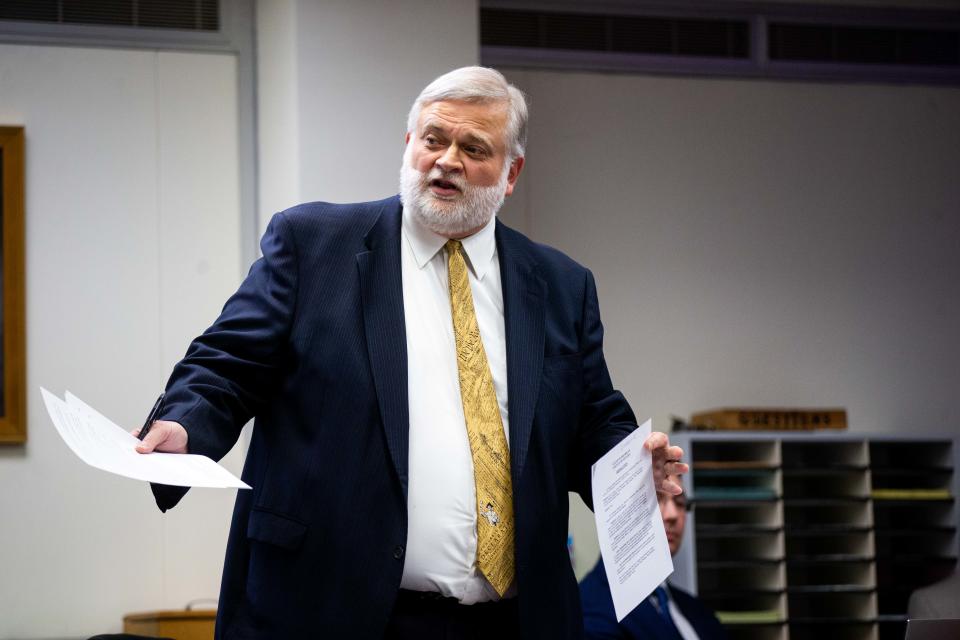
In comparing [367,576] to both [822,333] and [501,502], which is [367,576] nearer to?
[501,502]

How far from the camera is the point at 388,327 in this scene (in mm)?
1834

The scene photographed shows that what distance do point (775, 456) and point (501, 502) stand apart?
313cm

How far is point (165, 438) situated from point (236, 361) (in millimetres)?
208

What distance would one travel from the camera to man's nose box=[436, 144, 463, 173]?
1989 mm

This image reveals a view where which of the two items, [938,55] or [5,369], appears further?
[938,55]

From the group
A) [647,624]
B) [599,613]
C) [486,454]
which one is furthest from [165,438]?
[647,624]

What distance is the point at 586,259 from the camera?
5.11 m

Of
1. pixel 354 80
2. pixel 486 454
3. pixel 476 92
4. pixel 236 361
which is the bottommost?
pixel 486 454

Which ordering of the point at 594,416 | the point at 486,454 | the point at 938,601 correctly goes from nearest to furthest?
1. the point at 486,454
2. the point at 594,416
3. the point at 938,601

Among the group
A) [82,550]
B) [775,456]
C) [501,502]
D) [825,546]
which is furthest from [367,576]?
[825,546]

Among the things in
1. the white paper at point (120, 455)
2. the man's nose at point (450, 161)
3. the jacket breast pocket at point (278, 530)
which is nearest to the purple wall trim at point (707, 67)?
the man's nose at point (450, 161)

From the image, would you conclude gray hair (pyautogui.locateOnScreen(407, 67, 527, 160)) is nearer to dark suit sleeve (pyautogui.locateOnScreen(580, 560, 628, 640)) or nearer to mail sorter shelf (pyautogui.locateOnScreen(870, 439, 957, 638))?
dark suit sleeve (pyautogui.locateOnScreen(580, 560, 628, 640))

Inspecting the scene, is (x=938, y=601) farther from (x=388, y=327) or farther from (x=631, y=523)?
(x=388, y=327)

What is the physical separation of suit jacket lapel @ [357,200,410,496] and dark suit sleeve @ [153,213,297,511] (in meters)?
0.12
